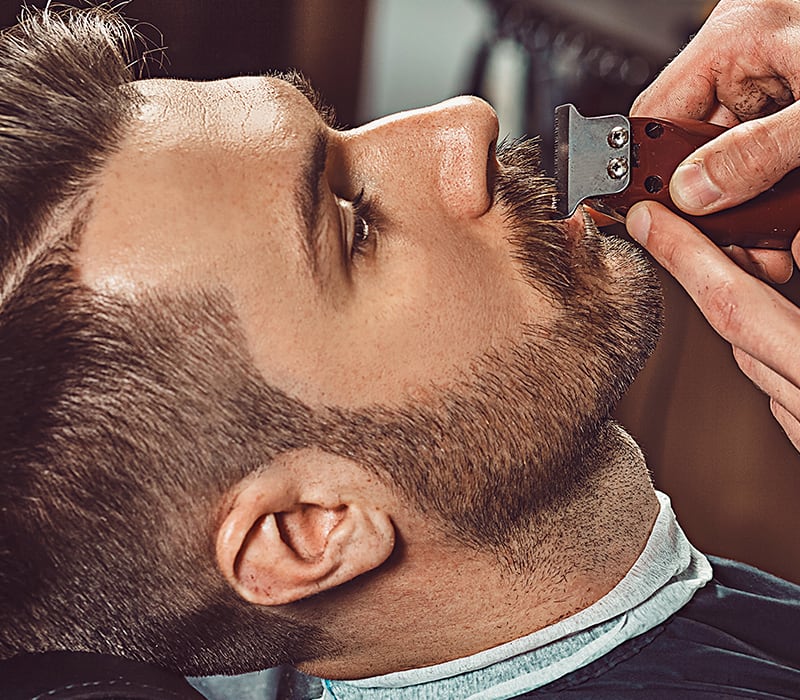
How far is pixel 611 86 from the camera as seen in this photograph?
12.8ft

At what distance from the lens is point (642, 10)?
4117 mm

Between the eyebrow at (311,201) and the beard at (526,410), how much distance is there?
0.16 meters

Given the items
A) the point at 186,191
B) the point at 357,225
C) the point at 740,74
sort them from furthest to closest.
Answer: the point at 740,74 < the point at 357,225 < the point at 186,191

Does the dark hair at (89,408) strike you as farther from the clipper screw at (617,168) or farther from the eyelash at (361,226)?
the clipper screw at (617,168)

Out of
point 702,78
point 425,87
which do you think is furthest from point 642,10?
point 702,78

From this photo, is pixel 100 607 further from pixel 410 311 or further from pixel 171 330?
pixel 410 311

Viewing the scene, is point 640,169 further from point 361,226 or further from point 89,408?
point 89,408

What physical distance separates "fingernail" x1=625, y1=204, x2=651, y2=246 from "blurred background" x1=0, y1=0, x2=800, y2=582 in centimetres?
134

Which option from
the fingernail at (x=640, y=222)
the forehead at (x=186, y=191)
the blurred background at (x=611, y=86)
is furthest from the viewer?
the blurred background at (x=611, y=86)

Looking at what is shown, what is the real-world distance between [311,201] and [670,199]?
379 mm

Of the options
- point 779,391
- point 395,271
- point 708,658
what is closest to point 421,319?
point 395,271

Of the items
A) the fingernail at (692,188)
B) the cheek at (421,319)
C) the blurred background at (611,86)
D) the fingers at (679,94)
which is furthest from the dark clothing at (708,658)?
the blurred background at (611,86)

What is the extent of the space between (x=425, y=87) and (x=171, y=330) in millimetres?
3671

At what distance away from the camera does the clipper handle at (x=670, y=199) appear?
112cm
